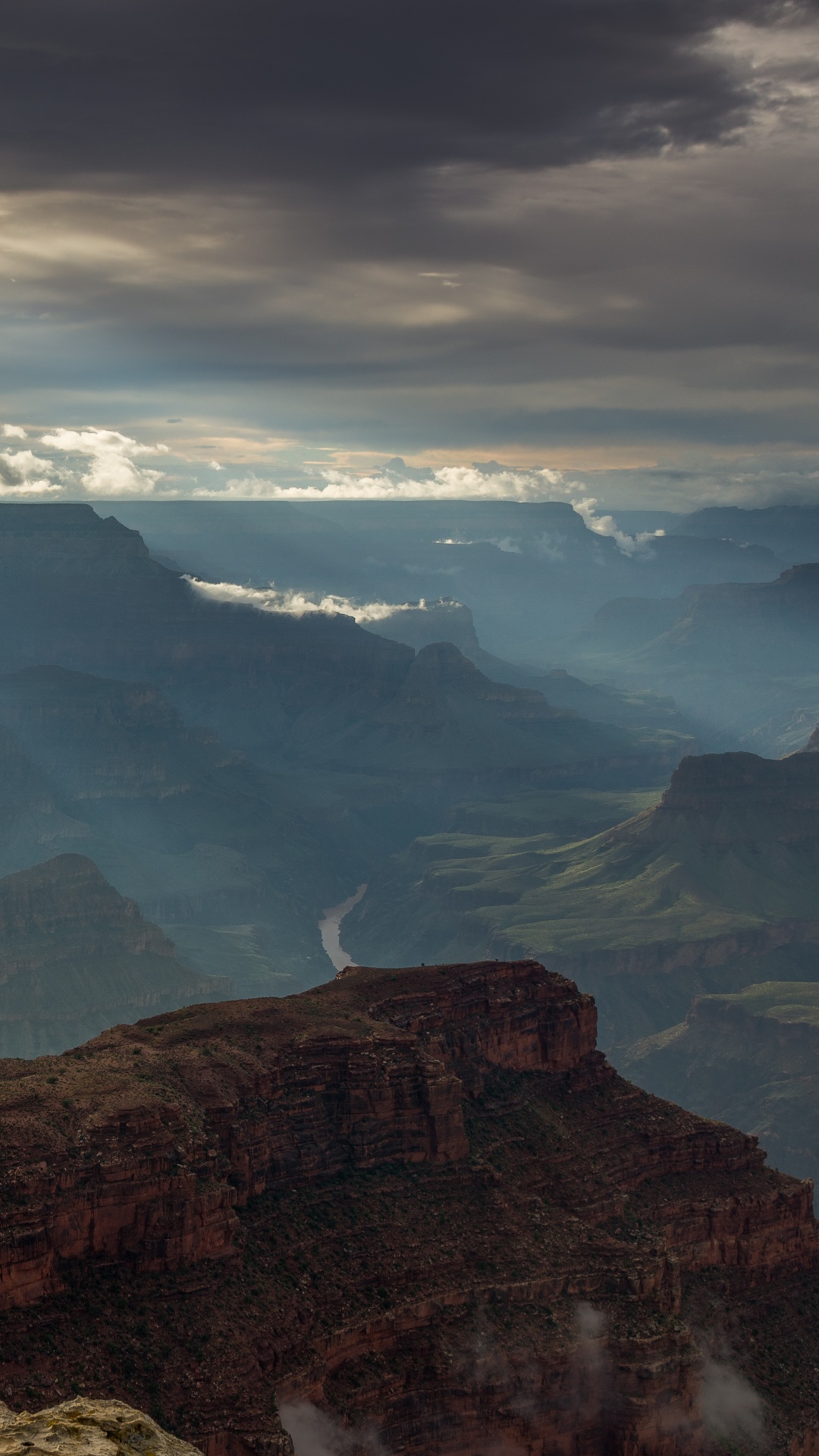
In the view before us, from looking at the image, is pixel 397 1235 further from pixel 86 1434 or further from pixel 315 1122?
pixel 86 1434

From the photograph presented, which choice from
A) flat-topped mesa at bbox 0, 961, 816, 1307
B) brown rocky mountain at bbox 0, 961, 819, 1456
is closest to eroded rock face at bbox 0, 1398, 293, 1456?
brown rocky mountain at bbox 0, 961, 819, 1456

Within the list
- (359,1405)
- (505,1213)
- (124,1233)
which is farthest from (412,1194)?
(124,1233)

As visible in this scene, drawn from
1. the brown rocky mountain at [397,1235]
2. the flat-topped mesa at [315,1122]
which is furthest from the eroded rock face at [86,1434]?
the flat-topped mesa at [315,1122]

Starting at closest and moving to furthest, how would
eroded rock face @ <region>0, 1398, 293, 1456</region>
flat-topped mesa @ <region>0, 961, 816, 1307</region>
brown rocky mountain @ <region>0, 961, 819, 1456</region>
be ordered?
1. eroded rock face @ <region>0, 1398, 293, 1456</region>
2. brown rocky mountain @ <region>0, 961, 819, 1456</region>
3. flat-topped mesa @ <region>0, 961, 816, 1307</region>

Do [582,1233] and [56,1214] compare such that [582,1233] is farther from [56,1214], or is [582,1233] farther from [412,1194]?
[56,1214]

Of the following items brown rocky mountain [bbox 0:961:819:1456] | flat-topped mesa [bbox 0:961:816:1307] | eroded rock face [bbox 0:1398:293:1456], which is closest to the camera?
eroded rock face [bbox 0:1398:293:1456]

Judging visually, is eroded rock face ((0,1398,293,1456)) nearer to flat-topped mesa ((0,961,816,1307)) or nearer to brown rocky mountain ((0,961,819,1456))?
brown rocky mountain ((0,961,819,1456))

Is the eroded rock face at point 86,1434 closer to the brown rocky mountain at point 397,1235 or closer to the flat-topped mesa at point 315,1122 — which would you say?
the brown rocky mountain at point 397,1235

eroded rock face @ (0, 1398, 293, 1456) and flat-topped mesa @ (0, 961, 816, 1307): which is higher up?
flat-topped mesa @ (0, 961, 816, 1307)
